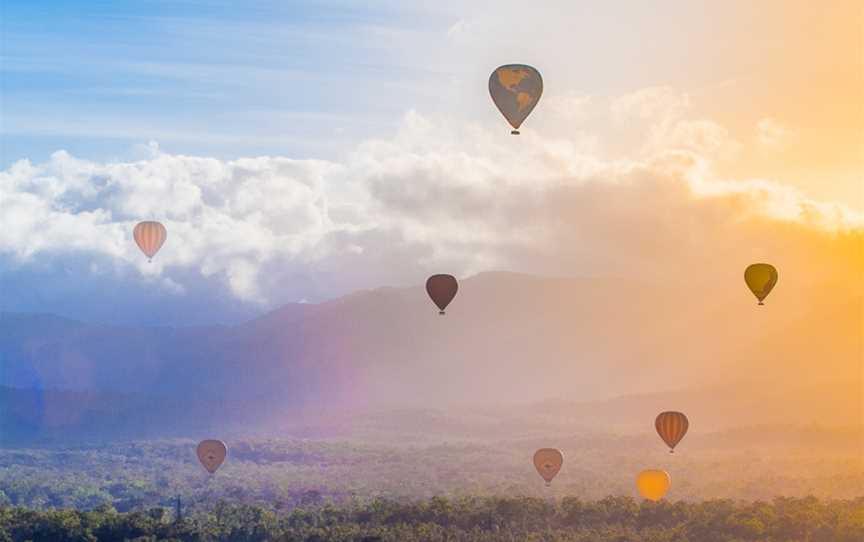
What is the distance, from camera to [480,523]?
8662 cm

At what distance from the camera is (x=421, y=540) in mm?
79250

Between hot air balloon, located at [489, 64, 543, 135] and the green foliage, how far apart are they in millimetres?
23705

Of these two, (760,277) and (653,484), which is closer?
(760,277)

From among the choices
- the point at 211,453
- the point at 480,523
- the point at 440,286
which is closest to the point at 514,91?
the point at 440,286

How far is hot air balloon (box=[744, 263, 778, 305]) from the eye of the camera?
84875 mm

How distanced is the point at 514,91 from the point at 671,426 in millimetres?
32092

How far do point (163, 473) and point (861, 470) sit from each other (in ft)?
284

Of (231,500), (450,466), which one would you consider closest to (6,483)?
(231,500)

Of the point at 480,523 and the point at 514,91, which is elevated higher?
the point at 514,91

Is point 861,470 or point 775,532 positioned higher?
point 861,470

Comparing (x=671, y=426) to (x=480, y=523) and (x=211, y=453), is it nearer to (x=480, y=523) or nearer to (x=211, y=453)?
(x=480, y=523)

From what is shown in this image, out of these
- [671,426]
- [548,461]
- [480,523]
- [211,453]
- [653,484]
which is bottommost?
[480,523]

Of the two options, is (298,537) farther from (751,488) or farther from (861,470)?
(861,470)

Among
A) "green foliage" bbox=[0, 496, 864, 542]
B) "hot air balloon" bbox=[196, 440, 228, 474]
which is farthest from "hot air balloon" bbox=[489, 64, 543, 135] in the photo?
"hot air balloon" bbox=[196, 440, 228, 474]
